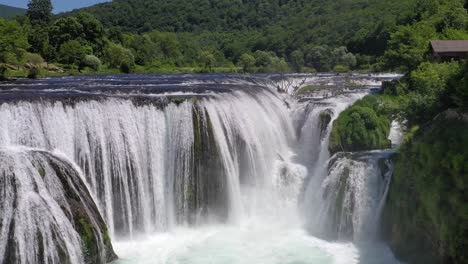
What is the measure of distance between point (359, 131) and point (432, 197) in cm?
832

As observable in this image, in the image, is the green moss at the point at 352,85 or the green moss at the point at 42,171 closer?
the green moss at the point at 42,171

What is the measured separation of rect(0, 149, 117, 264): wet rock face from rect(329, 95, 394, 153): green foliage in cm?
1129

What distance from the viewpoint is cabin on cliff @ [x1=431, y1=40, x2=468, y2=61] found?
30.1m

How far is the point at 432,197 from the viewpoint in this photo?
1385 cm

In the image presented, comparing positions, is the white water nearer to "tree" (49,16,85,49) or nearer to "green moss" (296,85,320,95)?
"green moss" (296,85,320,95)

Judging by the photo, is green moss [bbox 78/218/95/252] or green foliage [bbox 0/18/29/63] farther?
green foliage [bbox 0/18/29/63]

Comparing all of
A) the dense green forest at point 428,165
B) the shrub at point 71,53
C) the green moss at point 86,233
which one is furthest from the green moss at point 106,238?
the shrub at point 71,53

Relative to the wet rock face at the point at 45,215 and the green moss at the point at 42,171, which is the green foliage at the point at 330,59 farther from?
the green moss at the point at 42,171

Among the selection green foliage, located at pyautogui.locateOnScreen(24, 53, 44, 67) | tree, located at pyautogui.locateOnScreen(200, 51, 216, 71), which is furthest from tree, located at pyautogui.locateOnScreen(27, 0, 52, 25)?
green foliage, located at pyautogui.locateOnScreen(24, 53, 44, 67)

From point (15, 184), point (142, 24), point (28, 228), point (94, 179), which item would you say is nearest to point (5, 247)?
point (28, 228)

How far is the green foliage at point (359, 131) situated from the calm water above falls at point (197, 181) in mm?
1005

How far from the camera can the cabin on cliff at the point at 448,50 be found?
30094 mm

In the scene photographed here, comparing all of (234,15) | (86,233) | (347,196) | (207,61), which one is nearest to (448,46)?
(347,196)

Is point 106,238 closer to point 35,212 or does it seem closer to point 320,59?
point 35,212
